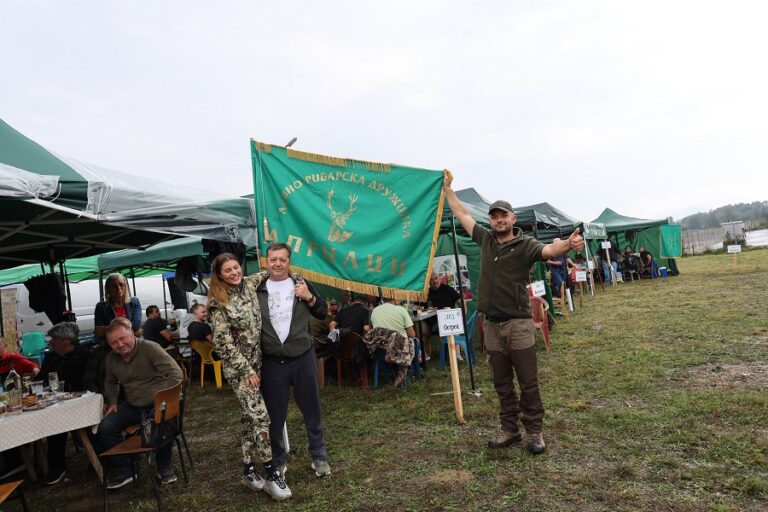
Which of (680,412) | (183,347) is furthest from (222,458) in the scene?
(183,347)

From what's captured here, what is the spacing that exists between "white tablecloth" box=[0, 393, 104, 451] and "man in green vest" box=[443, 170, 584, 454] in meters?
3.09

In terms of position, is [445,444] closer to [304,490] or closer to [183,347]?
[304,490]

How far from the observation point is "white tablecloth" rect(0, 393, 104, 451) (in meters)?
3.24

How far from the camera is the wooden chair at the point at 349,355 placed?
6.61 meters

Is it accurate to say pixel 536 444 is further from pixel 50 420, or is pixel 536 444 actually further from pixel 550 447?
→ pixel 50 420

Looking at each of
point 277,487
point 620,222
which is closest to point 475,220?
point 277,487

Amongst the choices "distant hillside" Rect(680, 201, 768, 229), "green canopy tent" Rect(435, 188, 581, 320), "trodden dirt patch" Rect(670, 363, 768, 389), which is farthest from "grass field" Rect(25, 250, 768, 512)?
"distant hillside" Rect(680, 201, 768, 229)

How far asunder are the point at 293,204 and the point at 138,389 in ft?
6.55

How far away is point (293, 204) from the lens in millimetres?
4418

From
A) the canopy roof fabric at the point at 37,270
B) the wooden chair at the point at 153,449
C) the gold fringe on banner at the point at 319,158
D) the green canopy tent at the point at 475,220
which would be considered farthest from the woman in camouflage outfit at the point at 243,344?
the canopy roof fabric at the point at 37,270

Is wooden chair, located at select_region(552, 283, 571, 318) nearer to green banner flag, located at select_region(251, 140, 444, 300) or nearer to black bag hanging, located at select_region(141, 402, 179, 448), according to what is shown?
green banner flag, located at select_region(251, 140, 444, 300)

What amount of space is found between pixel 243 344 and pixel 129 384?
1.36 m

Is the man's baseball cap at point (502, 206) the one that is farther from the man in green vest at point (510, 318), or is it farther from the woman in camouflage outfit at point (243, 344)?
the woman in camouflage outfit at point (243, 344)

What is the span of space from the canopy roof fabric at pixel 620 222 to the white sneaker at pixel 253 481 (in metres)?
19.5
